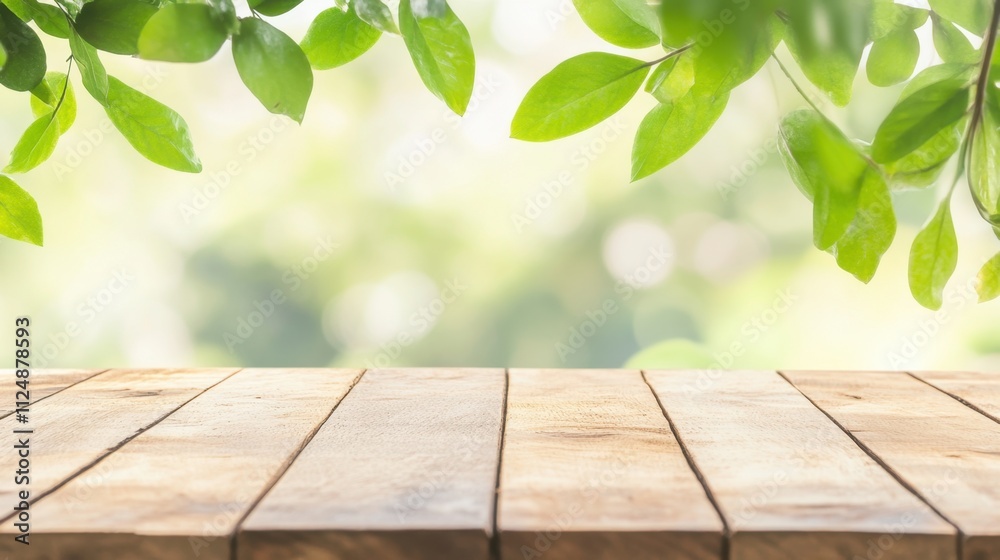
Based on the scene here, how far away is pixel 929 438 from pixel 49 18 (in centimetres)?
72

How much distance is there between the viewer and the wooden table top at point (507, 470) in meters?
0.47

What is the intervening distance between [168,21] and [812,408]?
2.41 feet

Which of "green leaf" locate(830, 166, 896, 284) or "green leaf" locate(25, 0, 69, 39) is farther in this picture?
"green leaf" locate(25, 0, 69, 39)

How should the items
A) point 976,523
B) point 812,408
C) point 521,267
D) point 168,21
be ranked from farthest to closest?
point 521,267, point 812,408, point 976,523, point 168,21

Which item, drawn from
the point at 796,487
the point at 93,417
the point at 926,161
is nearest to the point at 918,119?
the point at 926,161

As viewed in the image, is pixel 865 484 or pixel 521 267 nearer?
pixel 865 484

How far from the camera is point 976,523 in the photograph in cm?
48

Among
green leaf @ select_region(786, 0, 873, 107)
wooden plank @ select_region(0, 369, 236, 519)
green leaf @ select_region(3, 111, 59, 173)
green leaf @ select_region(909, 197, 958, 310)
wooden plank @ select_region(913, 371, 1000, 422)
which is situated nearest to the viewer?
green leaf @ select_region(786, 0, 873, 107)

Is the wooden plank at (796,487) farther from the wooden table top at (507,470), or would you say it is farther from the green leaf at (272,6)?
the green leaf at (272,6)

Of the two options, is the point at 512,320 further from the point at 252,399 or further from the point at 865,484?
the point at 865,484

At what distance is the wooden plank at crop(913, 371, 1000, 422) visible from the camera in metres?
0.86

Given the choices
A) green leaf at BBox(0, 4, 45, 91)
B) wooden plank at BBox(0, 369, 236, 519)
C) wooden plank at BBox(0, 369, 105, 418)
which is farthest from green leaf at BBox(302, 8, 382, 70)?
wooden plank at BBox(0, 369, 105, 418)

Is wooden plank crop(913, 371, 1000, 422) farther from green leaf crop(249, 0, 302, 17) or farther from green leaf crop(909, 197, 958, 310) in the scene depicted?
green leaf crop(249, 0, 302, 17)

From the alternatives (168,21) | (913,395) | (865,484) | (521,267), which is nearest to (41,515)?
(168,21)
